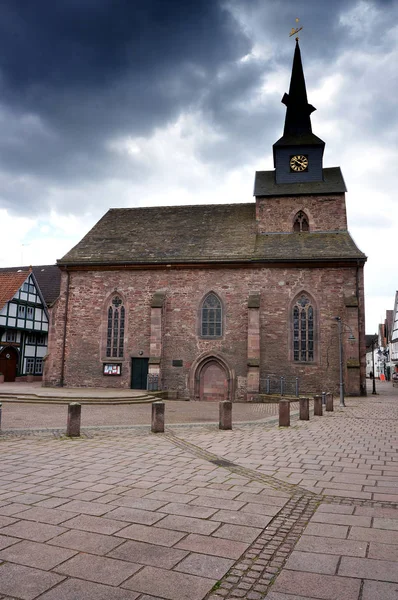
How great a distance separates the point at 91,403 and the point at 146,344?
289 inches

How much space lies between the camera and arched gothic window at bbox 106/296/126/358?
1083 inches

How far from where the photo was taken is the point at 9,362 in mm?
34969

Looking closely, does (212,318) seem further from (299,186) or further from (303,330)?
(299,186)

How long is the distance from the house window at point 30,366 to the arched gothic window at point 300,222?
22956mm

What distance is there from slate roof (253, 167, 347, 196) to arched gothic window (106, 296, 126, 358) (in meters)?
10.9

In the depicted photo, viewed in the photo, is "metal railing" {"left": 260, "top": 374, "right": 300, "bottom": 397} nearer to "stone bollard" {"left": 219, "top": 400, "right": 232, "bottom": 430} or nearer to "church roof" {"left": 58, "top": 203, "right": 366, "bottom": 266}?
"church roof" {"left": 58, "top": 203, "right": 366, "bottom": 266}

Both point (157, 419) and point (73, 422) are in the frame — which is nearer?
point (73, 422)

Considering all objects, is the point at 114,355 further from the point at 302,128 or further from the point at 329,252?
the point at 302,128

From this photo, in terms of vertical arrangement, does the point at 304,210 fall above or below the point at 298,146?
below

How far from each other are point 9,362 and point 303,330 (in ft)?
73.4

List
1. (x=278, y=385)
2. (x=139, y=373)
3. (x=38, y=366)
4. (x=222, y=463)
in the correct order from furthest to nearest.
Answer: (x=38, y=366), (x=139, y=373), (x=278, y=385), (x=222, y=463)

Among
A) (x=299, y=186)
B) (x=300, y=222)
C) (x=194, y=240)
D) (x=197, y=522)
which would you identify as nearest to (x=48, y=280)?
(x=194, y=240)

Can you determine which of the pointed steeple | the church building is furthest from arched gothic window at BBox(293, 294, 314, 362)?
the pointed steeple

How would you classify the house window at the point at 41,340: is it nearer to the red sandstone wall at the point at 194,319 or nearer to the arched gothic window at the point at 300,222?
the red sandstone wall at the point at 194,319
